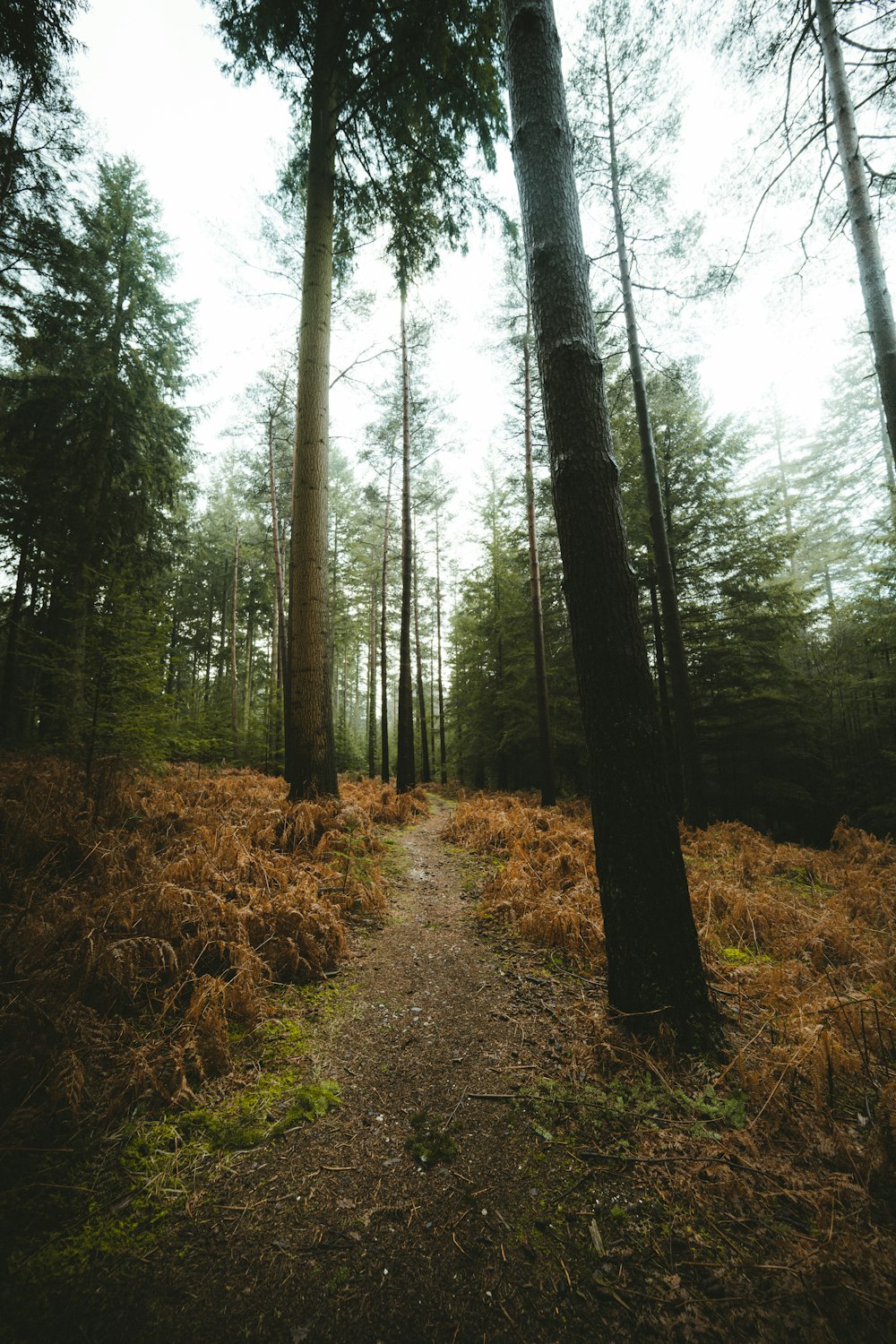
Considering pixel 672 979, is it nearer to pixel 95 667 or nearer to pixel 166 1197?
pixel 166 1197

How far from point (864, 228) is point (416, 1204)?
10.1 m

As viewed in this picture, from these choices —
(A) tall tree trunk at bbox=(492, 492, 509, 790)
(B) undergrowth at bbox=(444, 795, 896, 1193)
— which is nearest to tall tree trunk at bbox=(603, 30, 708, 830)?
(B) undergrowth at bbox=(444, 795, 896, 1193)

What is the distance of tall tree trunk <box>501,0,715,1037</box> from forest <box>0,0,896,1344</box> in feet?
0.08

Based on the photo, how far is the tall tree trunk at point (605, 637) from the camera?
2.43 m

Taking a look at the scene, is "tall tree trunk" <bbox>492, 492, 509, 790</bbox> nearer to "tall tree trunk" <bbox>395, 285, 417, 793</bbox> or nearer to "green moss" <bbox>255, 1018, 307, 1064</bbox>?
"tall tree trunk" <bbox>395, 285, 417, 793</bbox>

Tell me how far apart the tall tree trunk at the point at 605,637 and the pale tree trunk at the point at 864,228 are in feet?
17.3

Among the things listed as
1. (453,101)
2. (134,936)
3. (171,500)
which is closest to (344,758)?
(171,500)

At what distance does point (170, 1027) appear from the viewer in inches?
90.8

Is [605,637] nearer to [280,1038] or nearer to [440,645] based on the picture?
[280,1038]

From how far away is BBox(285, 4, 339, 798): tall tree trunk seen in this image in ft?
20.4

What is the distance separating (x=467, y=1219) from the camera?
1551mm

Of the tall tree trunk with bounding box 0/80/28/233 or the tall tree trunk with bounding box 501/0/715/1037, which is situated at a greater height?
the tall tree trunk with bounding box 0/80/28/233

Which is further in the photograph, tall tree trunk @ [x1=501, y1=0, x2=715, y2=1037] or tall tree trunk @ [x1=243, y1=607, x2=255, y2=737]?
tall tree trunk @ [x1=243, y1=607, x2=255, y2=737]

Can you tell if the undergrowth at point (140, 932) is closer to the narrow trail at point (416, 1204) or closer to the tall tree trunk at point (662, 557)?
the narrow trail at point (416, 1204)
